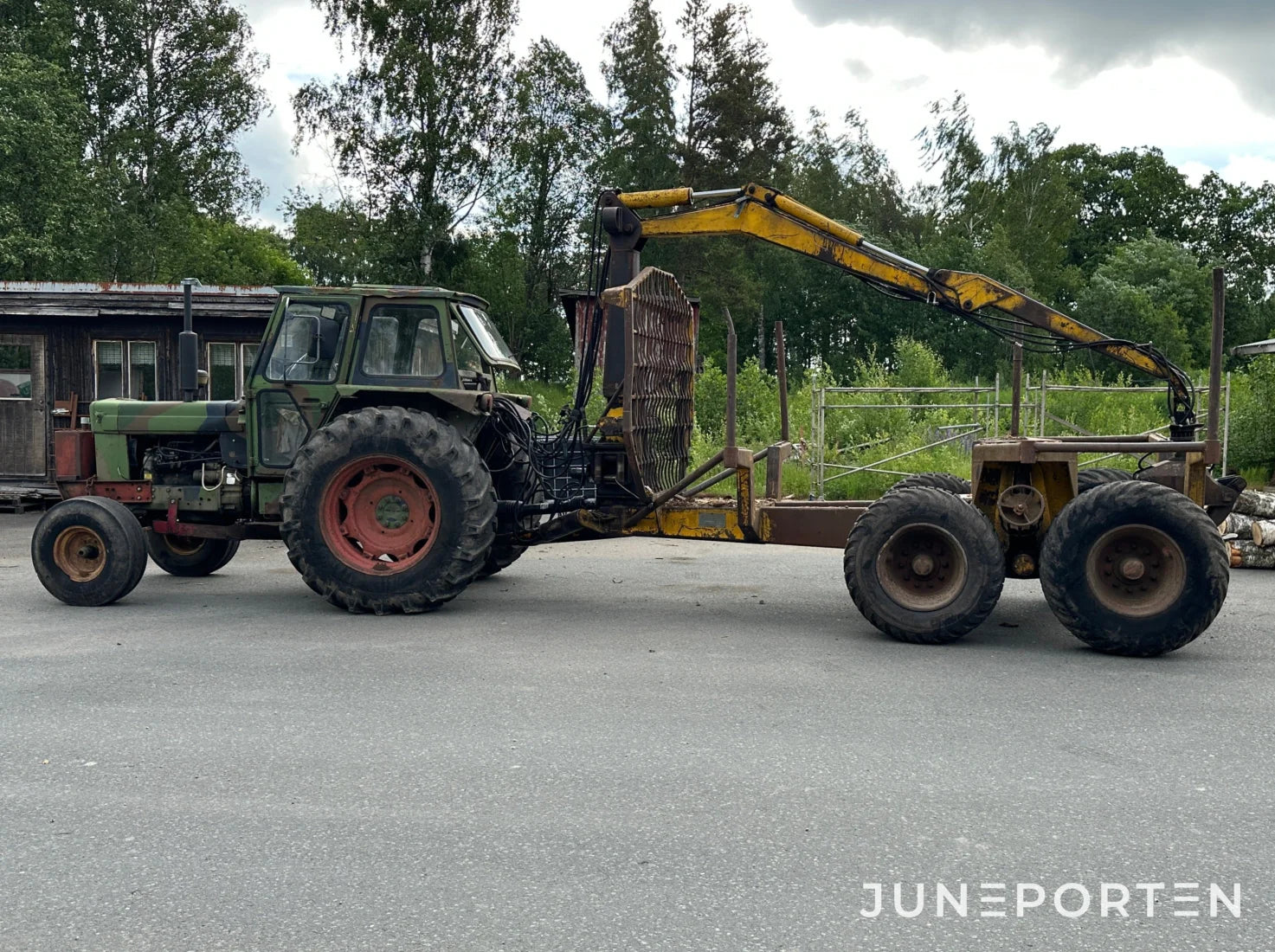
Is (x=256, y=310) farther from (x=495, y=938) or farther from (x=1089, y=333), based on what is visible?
(x=495, y=938)

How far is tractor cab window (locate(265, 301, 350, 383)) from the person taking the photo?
862cm

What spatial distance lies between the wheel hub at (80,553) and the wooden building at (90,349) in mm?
8156

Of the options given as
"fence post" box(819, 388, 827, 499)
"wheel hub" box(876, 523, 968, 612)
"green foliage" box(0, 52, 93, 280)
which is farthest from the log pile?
"green foliage" box(0, 52, 93, 280)

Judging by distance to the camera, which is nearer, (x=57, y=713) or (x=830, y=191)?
(x=57, y=713)

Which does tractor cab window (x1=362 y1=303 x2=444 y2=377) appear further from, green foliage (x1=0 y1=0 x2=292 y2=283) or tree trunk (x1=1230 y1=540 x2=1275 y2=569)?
green foliage (x1=0 y1=0 x2=292 y2=283)

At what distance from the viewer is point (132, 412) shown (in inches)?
365

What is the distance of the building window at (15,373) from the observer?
16.7 m

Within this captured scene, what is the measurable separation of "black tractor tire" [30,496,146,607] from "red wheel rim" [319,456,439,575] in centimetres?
Result: 166

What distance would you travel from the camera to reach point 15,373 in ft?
55.0

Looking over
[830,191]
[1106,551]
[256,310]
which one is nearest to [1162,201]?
[830,191]

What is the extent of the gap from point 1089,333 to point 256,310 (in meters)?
12.0

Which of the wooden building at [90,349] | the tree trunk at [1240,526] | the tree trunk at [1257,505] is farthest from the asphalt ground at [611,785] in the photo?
the wooden building at [90,349]

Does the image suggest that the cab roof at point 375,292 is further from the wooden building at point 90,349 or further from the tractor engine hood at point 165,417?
the wooden building at point 90,349

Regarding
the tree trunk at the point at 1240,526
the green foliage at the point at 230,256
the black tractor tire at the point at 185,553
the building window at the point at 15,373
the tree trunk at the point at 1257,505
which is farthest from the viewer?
the green foliage at the point at 230,256
